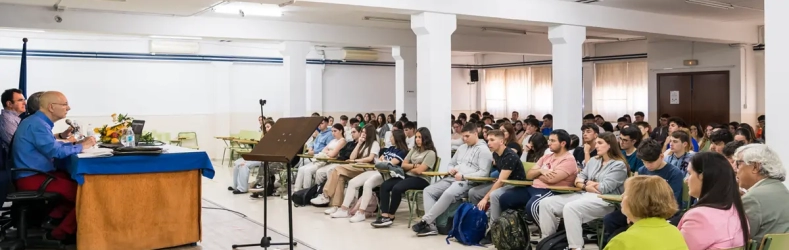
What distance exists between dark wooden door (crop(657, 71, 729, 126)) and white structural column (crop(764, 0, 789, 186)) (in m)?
9.73

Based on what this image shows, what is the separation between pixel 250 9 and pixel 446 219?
5.22 m

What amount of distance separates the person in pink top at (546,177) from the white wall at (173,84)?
420 inches

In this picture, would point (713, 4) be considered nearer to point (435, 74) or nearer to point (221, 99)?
point (435, 74)

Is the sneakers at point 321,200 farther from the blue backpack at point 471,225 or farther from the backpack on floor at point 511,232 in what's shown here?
the backpack on floor at point 511,232

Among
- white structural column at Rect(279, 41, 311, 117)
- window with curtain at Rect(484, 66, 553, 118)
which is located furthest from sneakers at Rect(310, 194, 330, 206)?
window with curtain at Rect(484, 66, 553, 118)

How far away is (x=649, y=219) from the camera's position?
2.81 meters

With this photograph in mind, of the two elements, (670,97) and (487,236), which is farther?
(670,97)

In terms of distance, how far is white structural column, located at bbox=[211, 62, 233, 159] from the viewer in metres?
15.7

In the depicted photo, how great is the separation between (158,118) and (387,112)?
6.22 m

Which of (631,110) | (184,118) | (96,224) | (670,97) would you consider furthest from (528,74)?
(96,224)

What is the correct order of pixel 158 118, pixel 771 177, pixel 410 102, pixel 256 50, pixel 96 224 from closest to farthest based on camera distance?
1. pixel 771 177
2. pixel 96 224
3. pixel 410 102
4. pixel 158 118
5. pixel 256 50

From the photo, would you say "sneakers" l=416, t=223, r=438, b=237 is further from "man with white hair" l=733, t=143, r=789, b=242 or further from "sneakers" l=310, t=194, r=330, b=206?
"man with white hair" l=733, t=143, r=789, b=242

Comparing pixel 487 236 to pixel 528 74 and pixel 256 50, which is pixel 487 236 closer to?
pixel 256 50

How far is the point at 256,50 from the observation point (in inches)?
640
